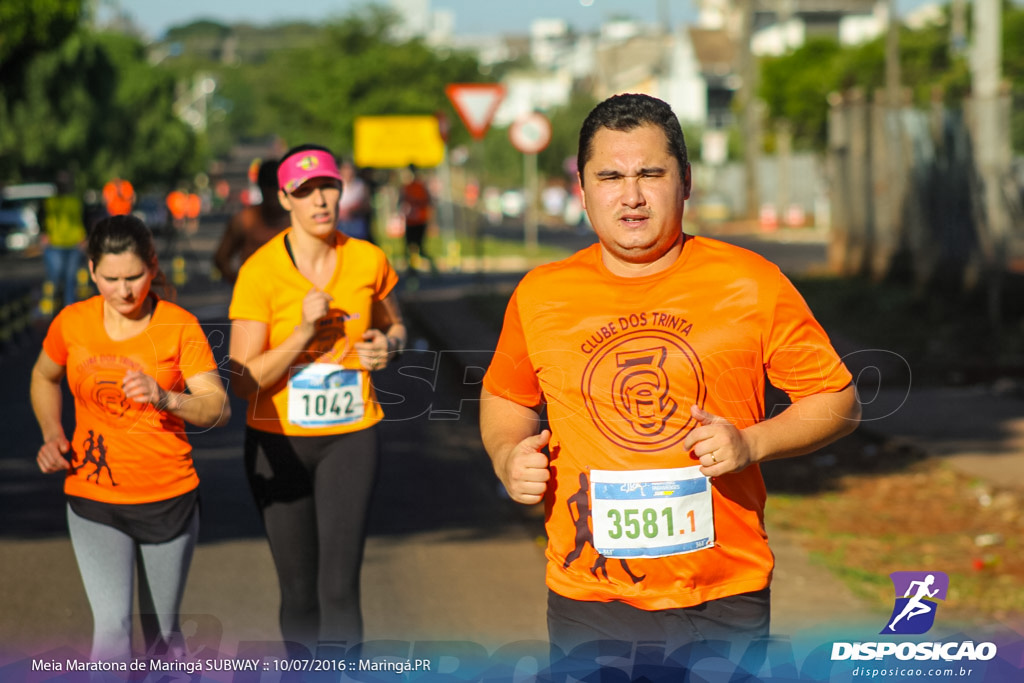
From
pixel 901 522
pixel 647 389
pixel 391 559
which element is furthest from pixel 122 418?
pixel 901 522

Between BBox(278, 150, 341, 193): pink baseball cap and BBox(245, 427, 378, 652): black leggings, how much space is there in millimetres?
878

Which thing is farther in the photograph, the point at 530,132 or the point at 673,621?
the point at 530,132

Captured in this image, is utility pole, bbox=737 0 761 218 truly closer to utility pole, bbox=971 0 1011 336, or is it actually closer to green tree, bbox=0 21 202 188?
green tree, bbox=0 21 202 188

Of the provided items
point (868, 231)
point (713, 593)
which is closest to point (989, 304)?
point (868, 231)

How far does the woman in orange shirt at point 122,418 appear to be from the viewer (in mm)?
4461

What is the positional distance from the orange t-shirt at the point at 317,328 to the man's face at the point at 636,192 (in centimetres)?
190

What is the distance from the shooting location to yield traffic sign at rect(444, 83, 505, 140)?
69.6 ft

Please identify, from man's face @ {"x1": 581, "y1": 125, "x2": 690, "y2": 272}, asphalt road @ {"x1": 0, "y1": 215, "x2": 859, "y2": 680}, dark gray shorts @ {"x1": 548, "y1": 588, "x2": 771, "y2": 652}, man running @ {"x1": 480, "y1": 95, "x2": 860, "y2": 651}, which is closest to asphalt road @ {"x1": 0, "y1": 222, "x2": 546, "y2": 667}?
asphalt road @ {"x1": 0, "y1": 215, "x2": 859, "y2": 680}

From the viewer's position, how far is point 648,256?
334cm

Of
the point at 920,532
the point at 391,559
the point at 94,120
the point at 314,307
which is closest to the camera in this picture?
the point at 314,307

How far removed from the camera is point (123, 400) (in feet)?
14.5

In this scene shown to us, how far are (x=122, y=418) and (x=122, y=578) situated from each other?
52 cm

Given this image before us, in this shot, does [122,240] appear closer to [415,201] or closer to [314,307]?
[314,307]

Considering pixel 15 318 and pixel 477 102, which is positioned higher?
pixel 477 102
